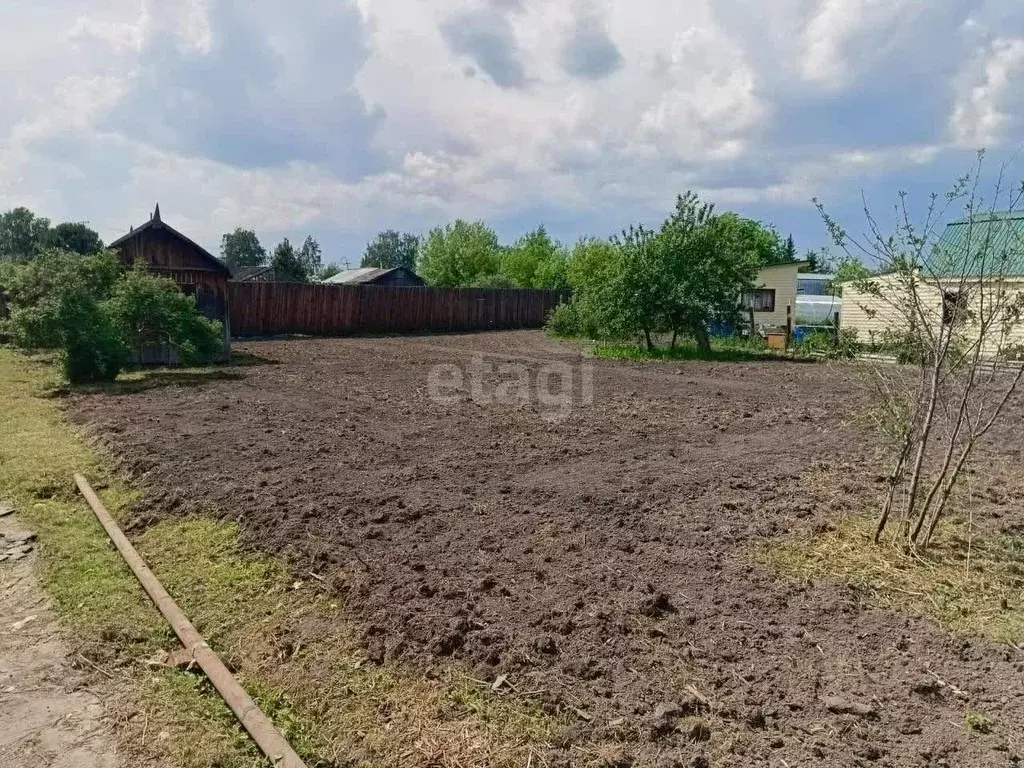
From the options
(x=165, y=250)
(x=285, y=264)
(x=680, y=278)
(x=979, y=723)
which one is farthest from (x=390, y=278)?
(x=979, y=723)

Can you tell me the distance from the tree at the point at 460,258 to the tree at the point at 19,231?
99.1 feet

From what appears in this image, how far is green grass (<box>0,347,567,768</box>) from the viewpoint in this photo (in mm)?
2641

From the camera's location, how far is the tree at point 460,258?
4688 cm

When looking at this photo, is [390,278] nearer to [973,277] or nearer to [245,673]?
[973,277]

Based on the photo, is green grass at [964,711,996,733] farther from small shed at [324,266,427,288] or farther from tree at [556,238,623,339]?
small shed at [324,266,427,288]

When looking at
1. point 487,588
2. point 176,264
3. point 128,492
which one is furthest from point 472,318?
point 487,588

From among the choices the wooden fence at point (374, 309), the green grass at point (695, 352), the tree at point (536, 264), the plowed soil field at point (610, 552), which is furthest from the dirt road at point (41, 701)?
the tree at point (536, 264)

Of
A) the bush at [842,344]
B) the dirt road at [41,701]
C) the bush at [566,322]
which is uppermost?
the bush at [566,322]

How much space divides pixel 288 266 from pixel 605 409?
157 ft

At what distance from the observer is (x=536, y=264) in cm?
4650

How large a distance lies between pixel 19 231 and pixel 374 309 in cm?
4824

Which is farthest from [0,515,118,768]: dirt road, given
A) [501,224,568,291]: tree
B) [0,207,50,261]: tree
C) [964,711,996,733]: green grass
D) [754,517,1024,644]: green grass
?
[0,207,50,261]: tree

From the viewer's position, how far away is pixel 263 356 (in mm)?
16719

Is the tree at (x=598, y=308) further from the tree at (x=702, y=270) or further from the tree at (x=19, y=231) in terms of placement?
the tree at (x=19, y=231)
